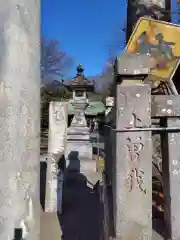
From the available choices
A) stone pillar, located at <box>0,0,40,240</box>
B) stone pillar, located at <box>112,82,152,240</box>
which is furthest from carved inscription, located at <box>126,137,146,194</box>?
stone pillar, located at <box>0,0,40,240</box>

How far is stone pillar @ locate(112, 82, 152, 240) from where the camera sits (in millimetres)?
2084

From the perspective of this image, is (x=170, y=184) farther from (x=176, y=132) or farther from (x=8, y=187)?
(x=8, y=187)

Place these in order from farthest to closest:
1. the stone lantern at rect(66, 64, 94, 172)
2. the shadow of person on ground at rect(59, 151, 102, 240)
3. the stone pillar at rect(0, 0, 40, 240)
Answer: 1. the stone lantern at rect(66, 64, 94, 172)
2. the shadow of person on ground at rect(59, 151, 102, 240)
3. the stone pillar at rect(0, 0, 40, 240)

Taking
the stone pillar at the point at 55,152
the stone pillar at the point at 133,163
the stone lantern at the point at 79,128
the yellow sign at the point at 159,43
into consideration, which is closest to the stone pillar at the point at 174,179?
the stone pillar at the point at 133,163

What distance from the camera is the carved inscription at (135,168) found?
210 centimetres

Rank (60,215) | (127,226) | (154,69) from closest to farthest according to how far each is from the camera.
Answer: (127,226), (154,69), (60,215)

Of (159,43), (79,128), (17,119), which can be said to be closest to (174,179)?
(17,119)

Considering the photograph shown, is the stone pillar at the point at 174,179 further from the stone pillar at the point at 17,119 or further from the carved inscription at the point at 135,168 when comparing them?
the stone pillar at the point at 17,119

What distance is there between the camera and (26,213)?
1.86 meters

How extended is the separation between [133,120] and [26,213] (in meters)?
1.11

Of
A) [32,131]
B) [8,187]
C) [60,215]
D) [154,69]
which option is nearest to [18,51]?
[32,131]

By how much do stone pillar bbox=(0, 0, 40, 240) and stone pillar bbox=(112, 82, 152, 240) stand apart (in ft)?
2.34

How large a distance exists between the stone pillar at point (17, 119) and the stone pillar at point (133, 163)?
71 cm

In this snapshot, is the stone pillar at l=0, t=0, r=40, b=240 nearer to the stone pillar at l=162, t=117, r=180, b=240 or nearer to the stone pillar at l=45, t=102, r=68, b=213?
the stone pillar at l=162, t=117, r=180, b=240
